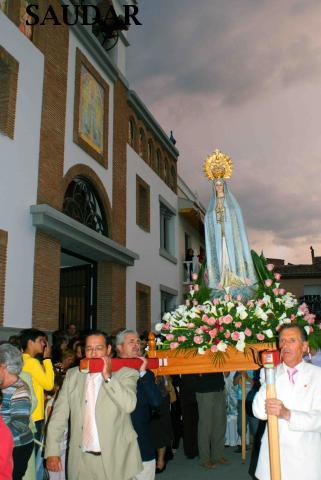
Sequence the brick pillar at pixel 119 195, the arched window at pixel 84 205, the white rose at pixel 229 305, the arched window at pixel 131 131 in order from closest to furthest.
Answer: the white rose at pixel 229 305 → the arched window at pixel 84 205 → the brick pillar at pixel 119 195 → the arched window at pixel 131 131

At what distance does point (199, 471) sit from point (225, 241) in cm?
357

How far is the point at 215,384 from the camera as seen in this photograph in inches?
295

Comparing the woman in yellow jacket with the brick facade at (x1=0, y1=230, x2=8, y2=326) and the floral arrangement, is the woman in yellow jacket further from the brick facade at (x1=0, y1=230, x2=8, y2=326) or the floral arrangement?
the brick facade at (x1=0, y1=230, x2=8, y2=326)

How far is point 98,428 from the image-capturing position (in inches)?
139

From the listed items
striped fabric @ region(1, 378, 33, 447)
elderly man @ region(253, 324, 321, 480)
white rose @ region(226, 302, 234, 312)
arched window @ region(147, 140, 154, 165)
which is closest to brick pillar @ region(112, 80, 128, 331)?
arched window @ region(147, 140, 154, 165)

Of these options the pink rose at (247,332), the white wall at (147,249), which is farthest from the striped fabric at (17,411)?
the white wall at (147,249)

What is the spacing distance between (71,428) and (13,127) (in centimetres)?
858

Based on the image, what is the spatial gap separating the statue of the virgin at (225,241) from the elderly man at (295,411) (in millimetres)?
3878

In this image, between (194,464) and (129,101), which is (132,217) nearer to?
(129,101)

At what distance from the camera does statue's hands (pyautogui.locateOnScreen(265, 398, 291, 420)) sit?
306 cm

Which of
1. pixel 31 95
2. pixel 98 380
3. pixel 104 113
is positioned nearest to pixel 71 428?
pixel 98 380

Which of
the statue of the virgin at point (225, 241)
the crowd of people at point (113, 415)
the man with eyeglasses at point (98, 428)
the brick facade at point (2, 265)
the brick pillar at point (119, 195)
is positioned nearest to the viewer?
the crowd of people at point (113, 415)

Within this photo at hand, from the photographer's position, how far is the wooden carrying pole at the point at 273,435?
3.02 metres

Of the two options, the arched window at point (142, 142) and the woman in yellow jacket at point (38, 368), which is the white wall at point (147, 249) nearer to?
the arched window at point (142, 142)
